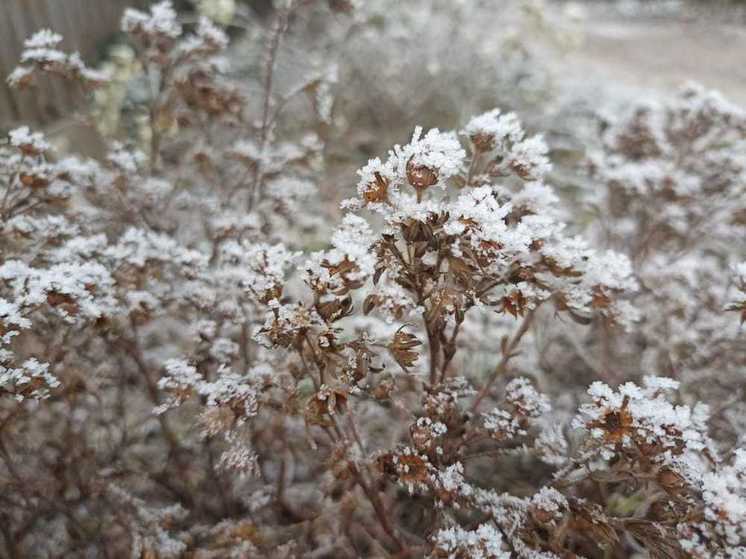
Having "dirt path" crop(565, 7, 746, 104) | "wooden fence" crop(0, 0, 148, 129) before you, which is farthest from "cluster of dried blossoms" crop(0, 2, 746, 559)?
"dirt path" crop(565, 7, 746, 104)

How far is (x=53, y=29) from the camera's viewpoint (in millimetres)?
4145

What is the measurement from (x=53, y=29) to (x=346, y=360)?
404 cm

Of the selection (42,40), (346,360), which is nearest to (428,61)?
(42,40)

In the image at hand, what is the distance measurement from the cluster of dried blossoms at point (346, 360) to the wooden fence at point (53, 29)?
5.80 ft

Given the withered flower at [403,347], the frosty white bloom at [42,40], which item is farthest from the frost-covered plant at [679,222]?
the frosty white bloom at [42,40]

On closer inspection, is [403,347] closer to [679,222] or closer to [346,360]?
[346,360]

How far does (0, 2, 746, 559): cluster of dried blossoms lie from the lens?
1240mm

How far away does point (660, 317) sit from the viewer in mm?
2520

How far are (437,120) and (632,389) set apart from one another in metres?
3.82

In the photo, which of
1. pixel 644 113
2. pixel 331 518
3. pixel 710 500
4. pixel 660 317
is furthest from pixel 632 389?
pixel 644 113

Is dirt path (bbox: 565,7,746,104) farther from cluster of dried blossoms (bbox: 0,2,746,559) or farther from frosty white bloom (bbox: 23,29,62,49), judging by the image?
frosty white bloom (bbox: 23,29,62,49)

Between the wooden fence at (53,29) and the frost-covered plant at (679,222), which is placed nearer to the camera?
the frost-covered plant at (679,222)

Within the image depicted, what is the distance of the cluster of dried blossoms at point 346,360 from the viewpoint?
1240 millimetres

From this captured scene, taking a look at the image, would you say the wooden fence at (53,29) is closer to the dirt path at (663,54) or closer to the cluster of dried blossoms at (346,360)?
the cluster of dried blossoms at (346,360)
